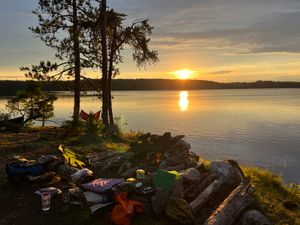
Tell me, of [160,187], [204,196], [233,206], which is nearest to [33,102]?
[160,187]

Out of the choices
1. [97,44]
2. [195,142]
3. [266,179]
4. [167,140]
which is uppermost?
[97,44]

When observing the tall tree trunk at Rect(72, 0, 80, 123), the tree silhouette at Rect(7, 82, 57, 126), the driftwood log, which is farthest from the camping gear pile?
the tree silhouette at Rect(7, 82, 57, 126)

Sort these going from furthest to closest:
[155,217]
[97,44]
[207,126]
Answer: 1. [207,126]
2. [97,44]
3. [155,217]

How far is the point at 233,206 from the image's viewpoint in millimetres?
7500

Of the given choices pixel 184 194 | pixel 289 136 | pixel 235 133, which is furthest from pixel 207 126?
pixel 184 194

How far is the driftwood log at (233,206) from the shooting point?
7.05m

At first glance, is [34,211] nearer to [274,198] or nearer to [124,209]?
[124,209]

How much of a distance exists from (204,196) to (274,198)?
227 centimetres

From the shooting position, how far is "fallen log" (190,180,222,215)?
7598 mm

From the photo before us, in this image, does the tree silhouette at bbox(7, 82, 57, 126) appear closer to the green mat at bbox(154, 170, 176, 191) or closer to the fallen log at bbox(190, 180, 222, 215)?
the green mat at bbox(154, 170, 176, 191)

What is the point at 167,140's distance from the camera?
1100cm

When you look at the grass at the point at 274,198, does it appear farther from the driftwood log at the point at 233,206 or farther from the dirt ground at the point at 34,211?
the dirt ground at the point at 34,211

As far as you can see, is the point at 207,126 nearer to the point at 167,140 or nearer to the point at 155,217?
the point at 167,140

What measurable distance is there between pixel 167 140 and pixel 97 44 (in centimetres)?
1420
